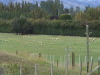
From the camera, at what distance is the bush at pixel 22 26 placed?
82500mm

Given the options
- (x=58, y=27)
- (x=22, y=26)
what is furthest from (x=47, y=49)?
(x=58, y=27)

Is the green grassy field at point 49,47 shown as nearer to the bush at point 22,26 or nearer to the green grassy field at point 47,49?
the green grassy field at point 47,49

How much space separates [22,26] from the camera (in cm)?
8231

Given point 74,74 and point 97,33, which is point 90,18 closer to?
point 97,33

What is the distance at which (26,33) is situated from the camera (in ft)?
277

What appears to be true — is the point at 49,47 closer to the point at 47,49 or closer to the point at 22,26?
the point at 47,49

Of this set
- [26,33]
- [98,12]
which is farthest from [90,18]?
[26,33]

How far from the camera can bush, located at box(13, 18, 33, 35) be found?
8250 cm

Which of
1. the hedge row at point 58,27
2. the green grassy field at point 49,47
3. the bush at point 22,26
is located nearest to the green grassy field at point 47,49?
the green grassy field at point 49,47

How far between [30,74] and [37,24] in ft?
234

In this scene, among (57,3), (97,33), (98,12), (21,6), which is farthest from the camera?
(57,3)

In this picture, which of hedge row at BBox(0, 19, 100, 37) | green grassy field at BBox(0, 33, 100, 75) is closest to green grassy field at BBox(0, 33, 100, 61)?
green grassy field at BBox(0, 33, 100, 75)

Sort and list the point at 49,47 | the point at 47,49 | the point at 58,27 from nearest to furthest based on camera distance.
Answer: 1. the point at 47,49
2. the point at 49,47
3. the point at 58,27

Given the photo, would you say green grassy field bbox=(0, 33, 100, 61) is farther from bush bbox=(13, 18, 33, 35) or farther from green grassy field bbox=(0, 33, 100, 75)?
bush bbox=(13, 18, 33, 35)
